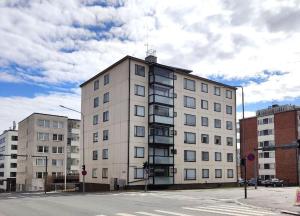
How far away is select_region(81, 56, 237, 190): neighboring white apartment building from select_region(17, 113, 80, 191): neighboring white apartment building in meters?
28.9

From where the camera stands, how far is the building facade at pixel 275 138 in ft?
272

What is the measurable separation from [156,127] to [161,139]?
1.70 m

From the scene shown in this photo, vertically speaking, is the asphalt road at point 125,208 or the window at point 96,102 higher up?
the window at point 96,102

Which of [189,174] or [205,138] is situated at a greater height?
[205,138]

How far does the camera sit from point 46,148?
87625mm

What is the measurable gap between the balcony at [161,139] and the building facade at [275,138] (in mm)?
30522

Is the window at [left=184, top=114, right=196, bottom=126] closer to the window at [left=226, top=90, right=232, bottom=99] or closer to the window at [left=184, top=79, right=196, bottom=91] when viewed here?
the window at [left=184, top=79, right=196, bottom=91]

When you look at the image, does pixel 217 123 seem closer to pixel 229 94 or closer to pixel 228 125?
pixel 228 125

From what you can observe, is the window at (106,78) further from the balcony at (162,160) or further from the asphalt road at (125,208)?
the asphalt road at (125,208)

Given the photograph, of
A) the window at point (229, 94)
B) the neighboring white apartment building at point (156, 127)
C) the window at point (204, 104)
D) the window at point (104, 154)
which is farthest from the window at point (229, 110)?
the window at point (104, 154)

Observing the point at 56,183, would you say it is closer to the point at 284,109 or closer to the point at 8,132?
the point at 8,132

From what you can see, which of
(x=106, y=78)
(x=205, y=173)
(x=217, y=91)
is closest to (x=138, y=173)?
(x=205, y=173)

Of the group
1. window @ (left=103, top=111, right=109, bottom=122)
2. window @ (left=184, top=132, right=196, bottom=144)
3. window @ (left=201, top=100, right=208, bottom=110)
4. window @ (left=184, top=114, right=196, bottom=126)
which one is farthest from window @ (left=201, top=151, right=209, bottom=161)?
window @ (left=103, top=111, right=109, bottom=122)

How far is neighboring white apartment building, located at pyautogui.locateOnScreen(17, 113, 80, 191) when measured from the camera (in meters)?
85.2
